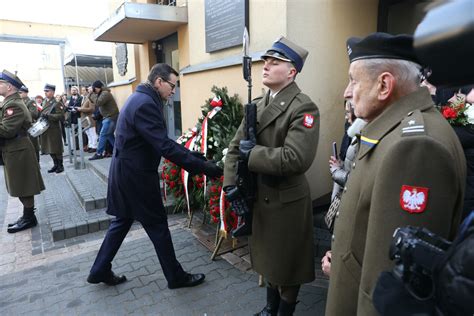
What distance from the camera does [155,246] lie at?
117 inches

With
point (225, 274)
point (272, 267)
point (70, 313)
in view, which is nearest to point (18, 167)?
point (70, 313)

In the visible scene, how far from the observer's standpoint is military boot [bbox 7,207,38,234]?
186 inches

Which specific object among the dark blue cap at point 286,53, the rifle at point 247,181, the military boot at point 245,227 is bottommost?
the military boot at point 245,227

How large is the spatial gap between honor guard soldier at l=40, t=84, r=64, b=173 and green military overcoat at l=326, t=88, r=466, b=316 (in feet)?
27.3

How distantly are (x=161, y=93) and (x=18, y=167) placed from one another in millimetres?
3057

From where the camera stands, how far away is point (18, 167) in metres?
4.67

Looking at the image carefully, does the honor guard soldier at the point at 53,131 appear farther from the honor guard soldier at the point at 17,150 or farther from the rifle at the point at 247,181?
the rifle at the point at 247,181

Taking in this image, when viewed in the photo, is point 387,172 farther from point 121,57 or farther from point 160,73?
point 121,57

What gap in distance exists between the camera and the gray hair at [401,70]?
1.21m

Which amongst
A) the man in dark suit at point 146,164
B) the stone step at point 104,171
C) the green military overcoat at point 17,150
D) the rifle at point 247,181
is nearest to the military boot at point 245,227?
the rifle at point 247,181

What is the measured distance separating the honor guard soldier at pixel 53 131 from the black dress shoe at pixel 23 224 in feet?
12.2

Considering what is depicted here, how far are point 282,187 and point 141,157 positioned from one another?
131 centimetres

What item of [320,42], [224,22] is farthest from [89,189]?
[320,42]

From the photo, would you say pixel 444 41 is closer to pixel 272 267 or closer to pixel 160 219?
pixel 272 267
